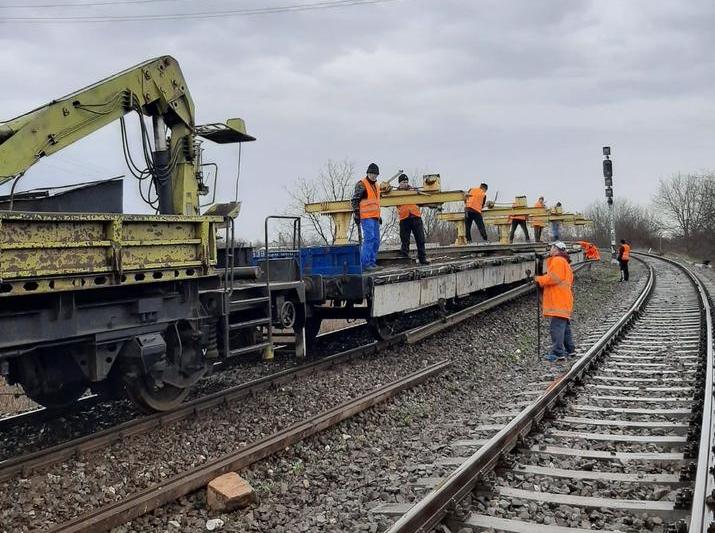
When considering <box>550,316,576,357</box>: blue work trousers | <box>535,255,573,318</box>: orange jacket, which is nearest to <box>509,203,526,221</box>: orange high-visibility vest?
<box>535,255,573,318</box>: orange jacket

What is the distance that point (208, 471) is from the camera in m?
4.85

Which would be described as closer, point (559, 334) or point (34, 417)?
point (34, 417)

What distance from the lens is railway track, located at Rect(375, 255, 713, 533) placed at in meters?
3.90

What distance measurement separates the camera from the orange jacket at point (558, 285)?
944 cm

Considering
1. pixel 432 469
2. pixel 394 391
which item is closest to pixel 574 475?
pixel 432 469

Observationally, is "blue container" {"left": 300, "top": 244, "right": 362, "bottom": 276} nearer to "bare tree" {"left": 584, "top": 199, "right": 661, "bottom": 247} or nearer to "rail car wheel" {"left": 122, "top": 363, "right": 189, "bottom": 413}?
"rail car wheel" {"left": 122, "top": 363, "right": 189, "bottom": 413}

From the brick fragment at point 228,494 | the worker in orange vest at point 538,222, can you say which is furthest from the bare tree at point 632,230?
the brick fragment at point 228,494

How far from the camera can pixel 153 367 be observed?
19.9 ft

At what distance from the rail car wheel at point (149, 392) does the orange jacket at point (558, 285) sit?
212 inches

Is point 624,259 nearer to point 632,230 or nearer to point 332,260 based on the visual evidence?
point 332,260

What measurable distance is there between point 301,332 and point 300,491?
3764 mm

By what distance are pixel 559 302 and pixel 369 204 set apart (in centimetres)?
312

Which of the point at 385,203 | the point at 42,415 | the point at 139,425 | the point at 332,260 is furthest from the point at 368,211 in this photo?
the point at 42,415

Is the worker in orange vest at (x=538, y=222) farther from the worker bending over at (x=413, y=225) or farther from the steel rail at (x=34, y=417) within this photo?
the steel rail at (x=34, y=417)
